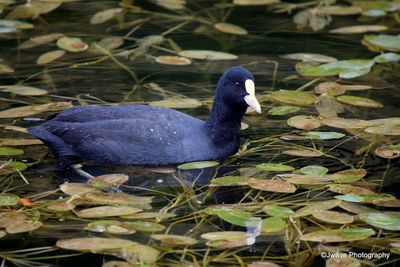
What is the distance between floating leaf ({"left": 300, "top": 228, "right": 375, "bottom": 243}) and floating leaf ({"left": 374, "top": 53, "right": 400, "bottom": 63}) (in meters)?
3.13

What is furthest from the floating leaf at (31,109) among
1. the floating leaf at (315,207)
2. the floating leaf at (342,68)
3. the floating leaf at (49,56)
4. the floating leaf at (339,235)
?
the floating leaf at (339,235)

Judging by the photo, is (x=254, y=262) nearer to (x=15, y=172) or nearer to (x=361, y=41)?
(x=15, y=172)

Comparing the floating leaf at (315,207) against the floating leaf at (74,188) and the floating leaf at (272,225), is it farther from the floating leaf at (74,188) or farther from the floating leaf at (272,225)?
the floating leaf at (74,188)

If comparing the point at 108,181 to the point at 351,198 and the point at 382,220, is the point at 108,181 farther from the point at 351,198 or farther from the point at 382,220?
the point at 382,220

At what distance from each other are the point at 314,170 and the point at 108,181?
128 centimetres

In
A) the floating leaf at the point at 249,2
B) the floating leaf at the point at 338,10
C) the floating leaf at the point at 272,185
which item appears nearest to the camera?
the floating leaf at the point at 272,185

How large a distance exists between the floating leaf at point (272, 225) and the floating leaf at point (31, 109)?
222cm

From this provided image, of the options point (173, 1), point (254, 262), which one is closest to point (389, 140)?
point (254, 262)

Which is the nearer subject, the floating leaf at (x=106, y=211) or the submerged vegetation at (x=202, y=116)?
the submerged vegetation at (x=202, y=116)

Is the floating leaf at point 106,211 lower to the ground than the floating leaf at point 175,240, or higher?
lower

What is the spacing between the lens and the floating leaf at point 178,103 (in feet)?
Result: 22.1

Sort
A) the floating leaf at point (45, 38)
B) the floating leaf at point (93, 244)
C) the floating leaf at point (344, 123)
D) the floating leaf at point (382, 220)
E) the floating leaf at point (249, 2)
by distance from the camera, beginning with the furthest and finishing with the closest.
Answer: the floating leaf at point (249, 2)
the floating leaf at point (45, 38)
the floating leaf at point (344, 123)
the floating leaf at point (382, 220)
the floating leaf at point (93, 244)

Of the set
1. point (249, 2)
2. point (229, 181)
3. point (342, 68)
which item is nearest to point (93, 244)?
point (229, 181)

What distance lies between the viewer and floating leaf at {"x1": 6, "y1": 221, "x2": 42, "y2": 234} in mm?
4793
